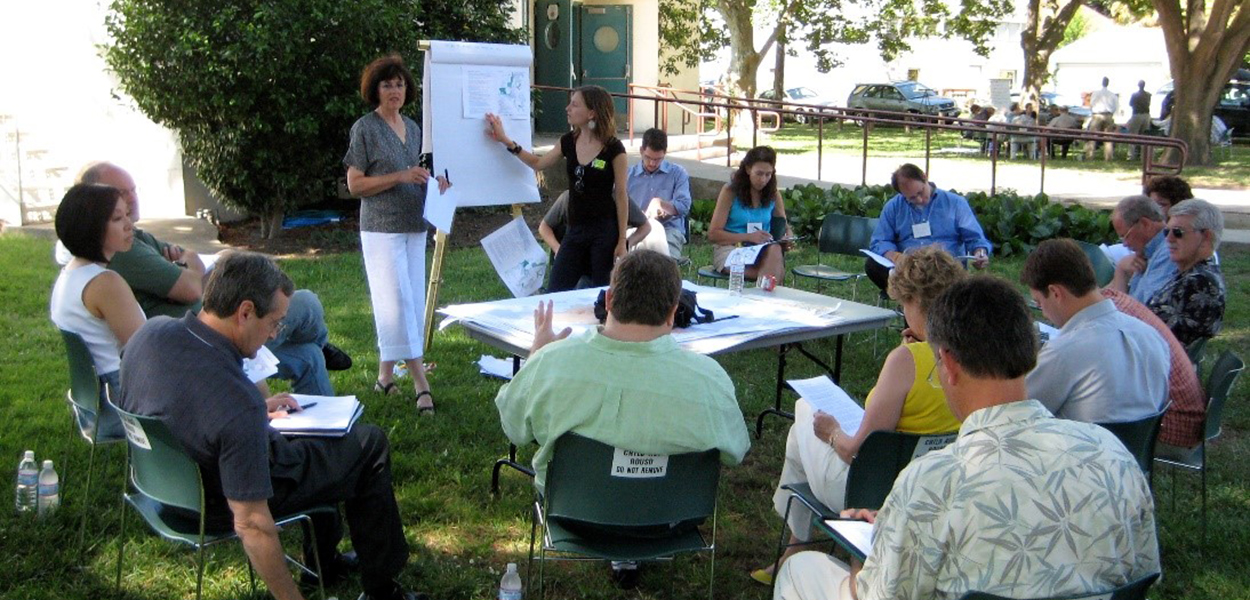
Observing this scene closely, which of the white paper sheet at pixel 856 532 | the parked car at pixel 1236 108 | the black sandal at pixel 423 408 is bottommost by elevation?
the black sandal at pixel 423 408

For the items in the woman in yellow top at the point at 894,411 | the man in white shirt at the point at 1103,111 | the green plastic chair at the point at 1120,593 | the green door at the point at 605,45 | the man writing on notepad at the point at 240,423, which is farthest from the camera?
the man in white shirt at the point at 1103,111

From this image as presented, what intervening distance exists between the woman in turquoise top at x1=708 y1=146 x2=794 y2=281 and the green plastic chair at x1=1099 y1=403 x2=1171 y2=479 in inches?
144

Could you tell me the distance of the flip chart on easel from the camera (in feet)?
20.1

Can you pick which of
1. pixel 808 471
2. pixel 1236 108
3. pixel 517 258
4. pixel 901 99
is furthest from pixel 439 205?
pixel 901 99

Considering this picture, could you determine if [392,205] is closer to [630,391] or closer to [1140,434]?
[630,391]

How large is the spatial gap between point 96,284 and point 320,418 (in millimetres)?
998

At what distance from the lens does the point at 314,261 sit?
964cm

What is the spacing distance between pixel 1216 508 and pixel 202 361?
12.8 ft

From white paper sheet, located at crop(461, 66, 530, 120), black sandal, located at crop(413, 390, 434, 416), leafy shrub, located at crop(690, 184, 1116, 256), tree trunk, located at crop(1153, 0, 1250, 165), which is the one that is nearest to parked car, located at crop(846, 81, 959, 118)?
tree trunk, located at crop(1153, 0, 1250, 165)

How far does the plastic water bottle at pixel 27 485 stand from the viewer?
163 inches

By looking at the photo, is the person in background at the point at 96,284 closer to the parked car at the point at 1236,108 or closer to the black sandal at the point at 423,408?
the black sandal at the point at 423,408

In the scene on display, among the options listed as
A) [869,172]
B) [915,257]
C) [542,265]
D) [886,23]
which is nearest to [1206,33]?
[869,172]

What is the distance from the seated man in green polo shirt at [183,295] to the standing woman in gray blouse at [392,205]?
45 cm

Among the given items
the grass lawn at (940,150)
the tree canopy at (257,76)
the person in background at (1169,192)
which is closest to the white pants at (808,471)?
the person in background at (1169,192)
